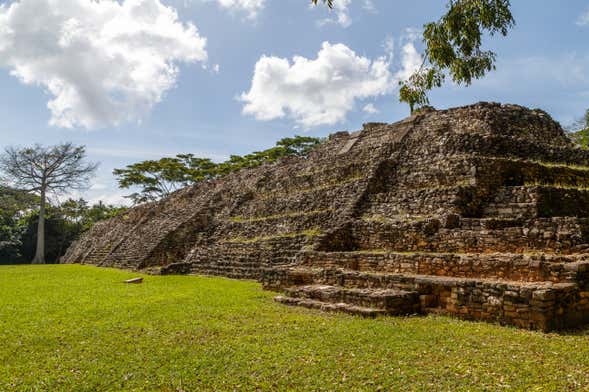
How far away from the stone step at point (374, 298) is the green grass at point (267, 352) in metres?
0.46

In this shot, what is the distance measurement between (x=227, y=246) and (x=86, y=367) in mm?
12353

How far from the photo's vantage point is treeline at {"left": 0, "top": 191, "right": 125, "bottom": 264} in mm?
35531

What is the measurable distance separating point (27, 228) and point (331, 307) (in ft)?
120

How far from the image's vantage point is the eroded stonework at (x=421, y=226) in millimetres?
8125

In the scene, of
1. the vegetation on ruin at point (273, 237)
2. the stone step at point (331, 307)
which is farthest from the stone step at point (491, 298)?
the vegetation on ruin at point (273, 237)

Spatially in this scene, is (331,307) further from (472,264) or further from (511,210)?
(511,210)

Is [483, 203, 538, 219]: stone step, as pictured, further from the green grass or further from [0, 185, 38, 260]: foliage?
[0, 185, 38, 260]: foliage

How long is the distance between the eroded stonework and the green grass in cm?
61

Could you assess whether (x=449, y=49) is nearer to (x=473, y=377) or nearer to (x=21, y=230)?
(x=473, y=377)

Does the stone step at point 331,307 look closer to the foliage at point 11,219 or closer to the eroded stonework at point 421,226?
the eroded stonework at point 421,226

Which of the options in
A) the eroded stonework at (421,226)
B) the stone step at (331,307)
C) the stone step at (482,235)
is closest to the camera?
the eroded stonework at (421,226)

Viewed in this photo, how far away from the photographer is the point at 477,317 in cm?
785

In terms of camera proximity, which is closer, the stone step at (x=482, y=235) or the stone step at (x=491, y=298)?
the stone step at (x=491, y=298)

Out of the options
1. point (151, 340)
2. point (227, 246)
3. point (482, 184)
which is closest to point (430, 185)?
point (482, 184)
